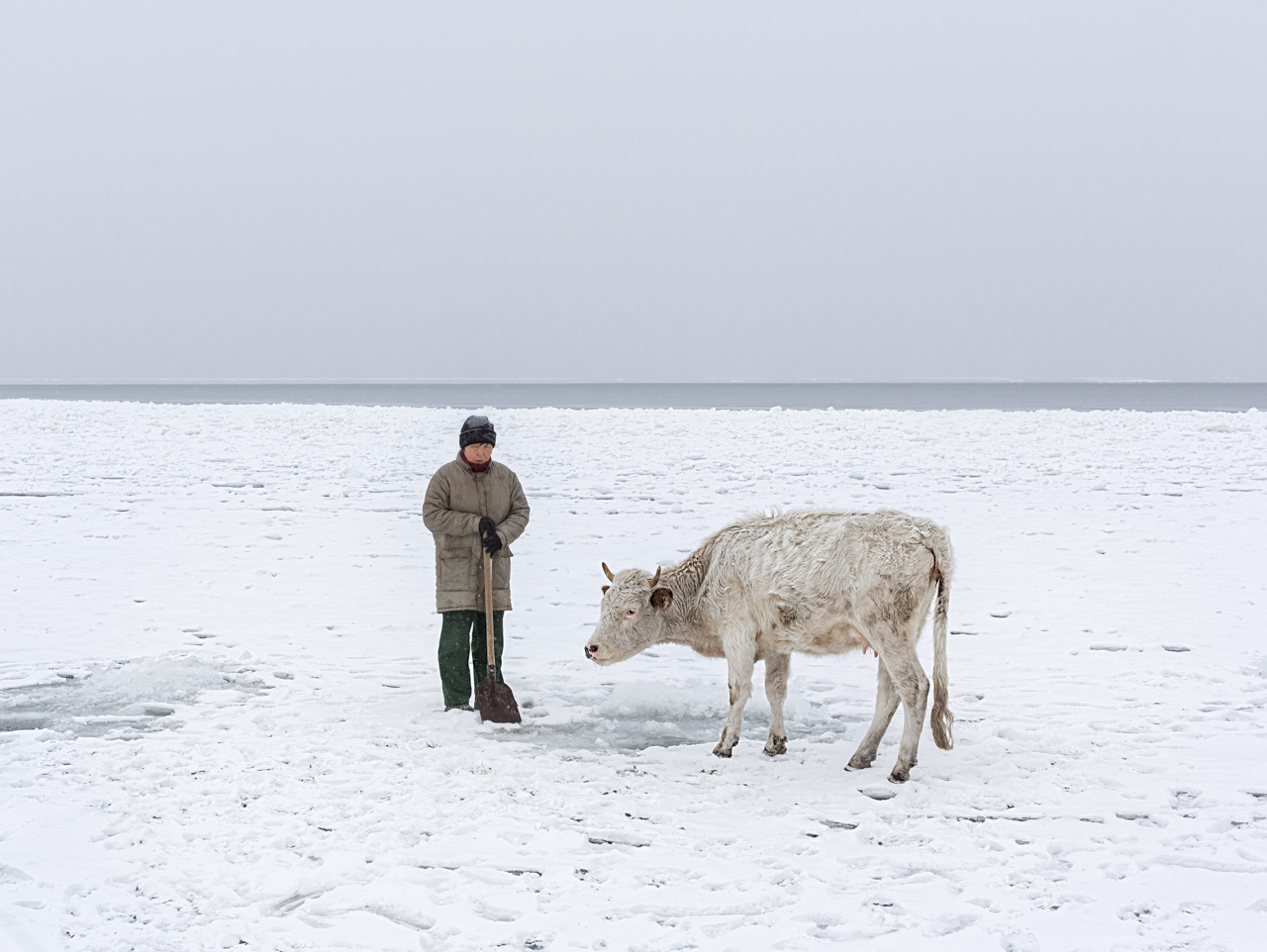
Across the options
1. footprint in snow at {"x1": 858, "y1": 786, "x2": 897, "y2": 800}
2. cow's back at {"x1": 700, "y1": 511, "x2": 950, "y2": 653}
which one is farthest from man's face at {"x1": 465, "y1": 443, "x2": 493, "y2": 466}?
footprint in snow at {"x1": 858, "y1": 786, "x2": 897, "y2": 800}

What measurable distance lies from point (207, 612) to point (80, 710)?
10.9ft

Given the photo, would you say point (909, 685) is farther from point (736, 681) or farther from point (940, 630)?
point (736, 681)

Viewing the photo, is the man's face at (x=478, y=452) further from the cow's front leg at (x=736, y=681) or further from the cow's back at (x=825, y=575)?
the cow's front leg at (x=736, y=681)

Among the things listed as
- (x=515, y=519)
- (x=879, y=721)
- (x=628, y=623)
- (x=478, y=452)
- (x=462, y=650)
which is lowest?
(x=879, y=721)

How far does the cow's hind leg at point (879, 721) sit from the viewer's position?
667cm

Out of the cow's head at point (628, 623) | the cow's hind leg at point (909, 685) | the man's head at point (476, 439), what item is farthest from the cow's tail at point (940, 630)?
the man's head at point (476, 439)

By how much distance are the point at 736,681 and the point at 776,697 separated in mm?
321

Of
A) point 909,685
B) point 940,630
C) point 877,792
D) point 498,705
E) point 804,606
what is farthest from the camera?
point 498,705

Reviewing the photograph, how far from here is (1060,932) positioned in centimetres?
442

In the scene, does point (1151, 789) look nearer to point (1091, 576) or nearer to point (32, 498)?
point (1091, 576)

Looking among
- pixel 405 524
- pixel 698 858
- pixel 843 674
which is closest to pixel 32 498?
pixel 405 524

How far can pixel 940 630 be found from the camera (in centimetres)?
667

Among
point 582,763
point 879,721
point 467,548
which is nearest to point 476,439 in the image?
point 467,548

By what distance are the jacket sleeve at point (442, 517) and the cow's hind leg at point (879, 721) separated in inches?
124
